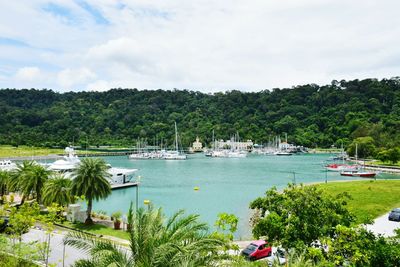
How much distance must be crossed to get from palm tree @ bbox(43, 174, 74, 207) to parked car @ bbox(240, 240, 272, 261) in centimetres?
1576

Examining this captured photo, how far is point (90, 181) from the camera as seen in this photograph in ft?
94.8

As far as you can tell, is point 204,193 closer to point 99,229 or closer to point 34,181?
point 34,181

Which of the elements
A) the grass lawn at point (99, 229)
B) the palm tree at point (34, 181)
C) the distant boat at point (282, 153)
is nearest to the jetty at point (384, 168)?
the distant boat at point (282, 153)

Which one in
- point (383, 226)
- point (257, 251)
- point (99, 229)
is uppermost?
point (257, 251)

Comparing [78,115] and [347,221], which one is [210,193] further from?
[78,115]

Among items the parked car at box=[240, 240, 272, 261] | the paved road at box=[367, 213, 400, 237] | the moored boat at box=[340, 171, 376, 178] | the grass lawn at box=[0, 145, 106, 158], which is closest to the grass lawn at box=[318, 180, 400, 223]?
the paved road at box=[367, 213, 400, 237]

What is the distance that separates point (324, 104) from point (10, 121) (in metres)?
148

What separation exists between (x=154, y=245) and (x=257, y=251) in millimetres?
11154

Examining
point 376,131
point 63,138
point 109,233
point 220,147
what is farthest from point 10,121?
point 109,233

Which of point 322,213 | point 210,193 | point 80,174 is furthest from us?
point 210,193

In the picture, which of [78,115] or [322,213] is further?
[78,115]

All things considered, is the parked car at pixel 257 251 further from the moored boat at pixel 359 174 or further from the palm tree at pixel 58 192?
the moored boat at pixel 359 174

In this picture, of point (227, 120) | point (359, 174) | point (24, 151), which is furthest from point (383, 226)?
point (227, 120)

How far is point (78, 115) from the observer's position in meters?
183
